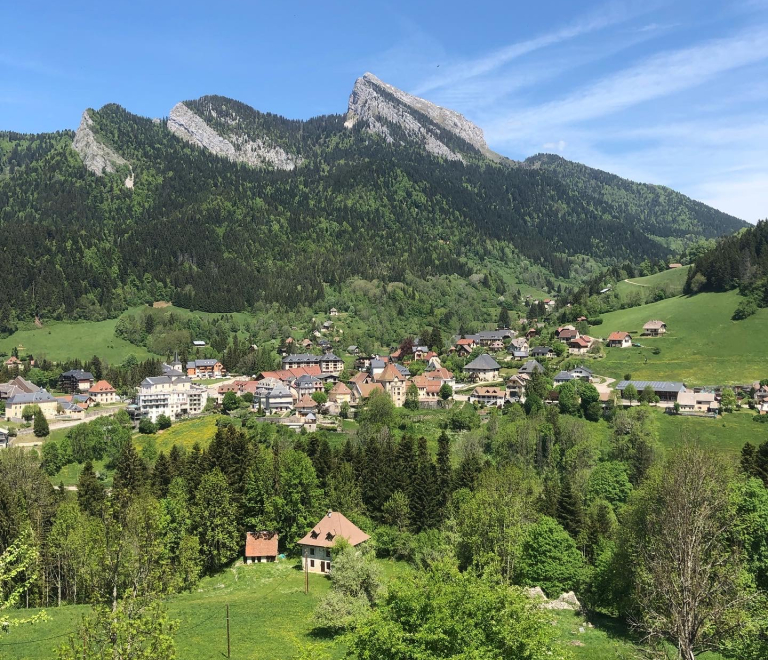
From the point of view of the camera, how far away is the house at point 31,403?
4614 inches

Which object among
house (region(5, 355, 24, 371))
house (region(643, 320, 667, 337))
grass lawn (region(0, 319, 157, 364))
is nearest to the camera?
house (region(643, 320, 667, 337))

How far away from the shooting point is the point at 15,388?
A: 128500 mm

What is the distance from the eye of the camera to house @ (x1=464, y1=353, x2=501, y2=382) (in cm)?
13393

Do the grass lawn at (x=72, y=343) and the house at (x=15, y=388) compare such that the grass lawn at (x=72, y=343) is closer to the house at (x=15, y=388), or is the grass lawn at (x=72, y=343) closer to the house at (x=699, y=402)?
the house at (x=15, y=388)

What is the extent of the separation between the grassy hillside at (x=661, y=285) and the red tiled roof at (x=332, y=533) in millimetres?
143832

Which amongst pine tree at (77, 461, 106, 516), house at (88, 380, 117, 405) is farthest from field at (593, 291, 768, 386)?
house at (88, 380, 117, 405)

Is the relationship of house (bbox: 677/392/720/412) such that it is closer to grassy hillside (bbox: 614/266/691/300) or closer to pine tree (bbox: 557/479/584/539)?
pine tree (bbox: 557/479/584/539)

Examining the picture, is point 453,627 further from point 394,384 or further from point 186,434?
point 394,384

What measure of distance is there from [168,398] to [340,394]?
113 ft

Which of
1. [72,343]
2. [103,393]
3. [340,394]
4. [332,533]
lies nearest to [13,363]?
[72,343]

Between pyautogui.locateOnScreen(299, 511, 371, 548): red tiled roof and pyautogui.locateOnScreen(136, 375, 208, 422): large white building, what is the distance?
225 feet

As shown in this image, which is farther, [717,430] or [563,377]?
[563,377]

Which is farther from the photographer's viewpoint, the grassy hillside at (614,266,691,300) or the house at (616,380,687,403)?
the grassy hillside at (614,266,691,300)

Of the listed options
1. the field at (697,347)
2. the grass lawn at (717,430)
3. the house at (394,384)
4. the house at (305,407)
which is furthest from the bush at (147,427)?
the field at (697,347)
